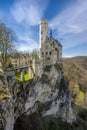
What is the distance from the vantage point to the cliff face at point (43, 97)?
105 feet

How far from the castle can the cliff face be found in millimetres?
1125

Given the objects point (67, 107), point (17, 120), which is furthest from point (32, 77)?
point (67, 107)

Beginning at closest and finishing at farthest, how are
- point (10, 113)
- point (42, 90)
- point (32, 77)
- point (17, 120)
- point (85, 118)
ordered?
point (10, 113), point (17, 120), point (32, 77), point (42, 90), point (85, 118)

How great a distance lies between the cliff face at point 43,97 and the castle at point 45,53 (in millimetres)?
1125

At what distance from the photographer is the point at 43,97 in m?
A: 40.1

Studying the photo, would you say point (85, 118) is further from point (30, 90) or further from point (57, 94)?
point (30, 90)

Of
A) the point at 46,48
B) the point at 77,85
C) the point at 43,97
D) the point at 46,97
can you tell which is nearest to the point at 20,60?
the point at 46,48

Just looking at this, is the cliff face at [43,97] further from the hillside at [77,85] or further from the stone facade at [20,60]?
the hillside at [77,85]

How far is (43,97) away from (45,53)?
25.2 ft

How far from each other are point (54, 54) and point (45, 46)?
2.15 meters

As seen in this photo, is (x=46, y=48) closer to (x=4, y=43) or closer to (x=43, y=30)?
(x=43, y=30)

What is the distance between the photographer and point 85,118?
5447cm

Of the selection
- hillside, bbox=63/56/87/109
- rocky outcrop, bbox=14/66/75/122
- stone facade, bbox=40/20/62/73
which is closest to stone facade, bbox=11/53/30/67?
stone facade, bbox=40/20/62/73

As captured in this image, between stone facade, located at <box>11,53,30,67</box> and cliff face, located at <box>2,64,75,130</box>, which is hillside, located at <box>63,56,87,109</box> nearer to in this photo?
cliff face, located at <box>2,64,75,130</box>
